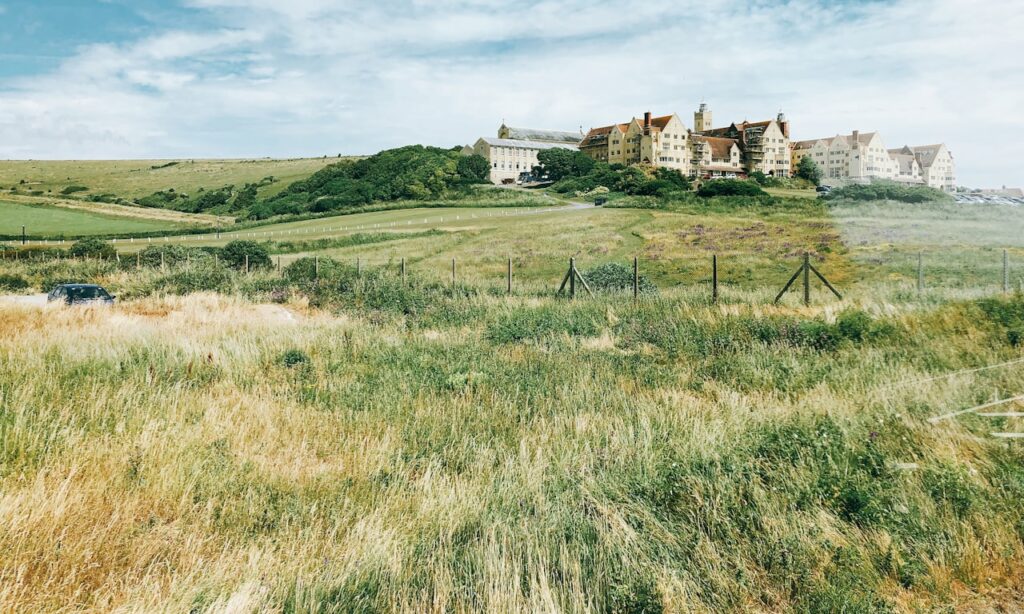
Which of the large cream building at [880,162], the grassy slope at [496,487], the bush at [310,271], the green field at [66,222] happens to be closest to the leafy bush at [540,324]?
the grassy slope at [496,487]

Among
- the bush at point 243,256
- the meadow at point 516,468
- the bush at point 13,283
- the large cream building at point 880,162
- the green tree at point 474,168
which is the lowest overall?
the bush at point 13,283

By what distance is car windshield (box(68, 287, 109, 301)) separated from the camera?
21.9 m

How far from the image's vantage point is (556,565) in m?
4.34

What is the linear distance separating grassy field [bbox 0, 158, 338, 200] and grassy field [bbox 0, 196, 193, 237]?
149ft

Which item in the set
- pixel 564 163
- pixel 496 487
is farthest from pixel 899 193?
pixel 564 163

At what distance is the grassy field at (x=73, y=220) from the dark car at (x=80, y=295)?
195 ft

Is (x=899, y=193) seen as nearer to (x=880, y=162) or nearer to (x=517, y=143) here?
(x=880, y=162)

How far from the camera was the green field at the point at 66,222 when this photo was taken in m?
73.5

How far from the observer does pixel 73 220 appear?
83.5 m

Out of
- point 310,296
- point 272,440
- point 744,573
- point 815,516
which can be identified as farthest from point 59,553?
point 310,296

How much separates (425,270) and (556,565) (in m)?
35.3

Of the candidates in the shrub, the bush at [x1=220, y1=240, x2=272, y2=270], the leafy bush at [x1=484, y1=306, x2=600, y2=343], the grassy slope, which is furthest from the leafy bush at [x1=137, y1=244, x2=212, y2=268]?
the grassy slope

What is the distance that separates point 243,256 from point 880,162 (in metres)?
34.2

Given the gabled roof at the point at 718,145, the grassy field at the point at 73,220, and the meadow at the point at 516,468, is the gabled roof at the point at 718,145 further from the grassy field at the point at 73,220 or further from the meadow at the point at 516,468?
the meadow at the point at 516,468
